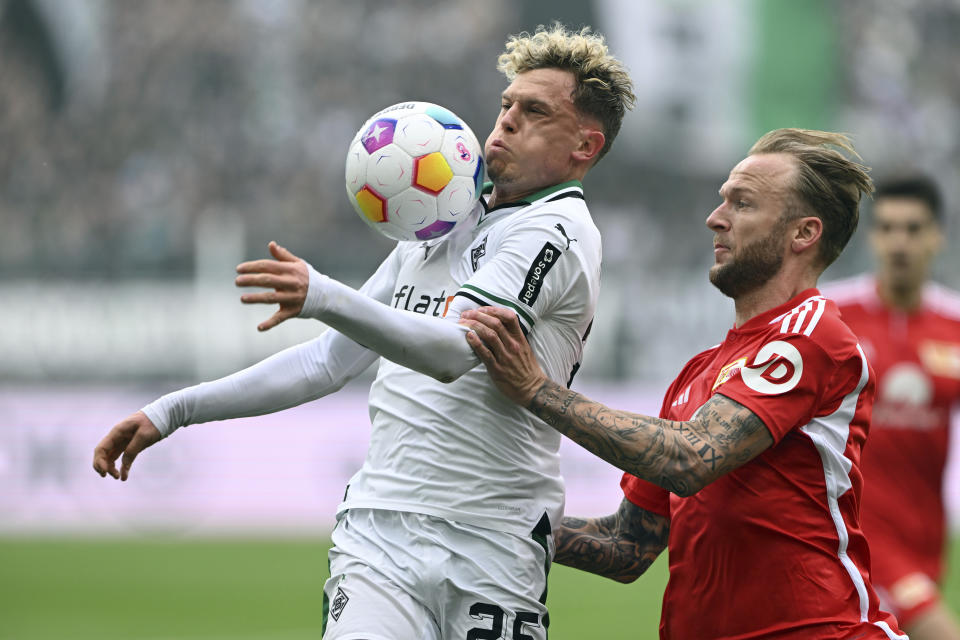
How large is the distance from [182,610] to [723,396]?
759 centimetres

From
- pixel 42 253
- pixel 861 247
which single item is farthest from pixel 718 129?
pixel 42 253

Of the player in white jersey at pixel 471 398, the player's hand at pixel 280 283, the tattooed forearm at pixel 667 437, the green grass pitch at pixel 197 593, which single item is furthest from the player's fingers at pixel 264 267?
the green grass pitch at pixel 197 593

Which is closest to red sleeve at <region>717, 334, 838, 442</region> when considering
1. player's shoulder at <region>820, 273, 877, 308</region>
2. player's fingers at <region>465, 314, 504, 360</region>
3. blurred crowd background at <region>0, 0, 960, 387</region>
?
player's fingers at <region>465, 314, 504, 360</region>

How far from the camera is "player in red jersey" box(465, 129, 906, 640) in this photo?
11.8ft

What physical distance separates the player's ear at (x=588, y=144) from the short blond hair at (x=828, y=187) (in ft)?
1.86

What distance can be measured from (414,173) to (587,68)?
71cm

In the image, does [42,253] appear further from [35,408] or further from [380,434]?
[380,434]

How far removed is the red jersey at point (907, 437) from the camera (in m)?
6.33

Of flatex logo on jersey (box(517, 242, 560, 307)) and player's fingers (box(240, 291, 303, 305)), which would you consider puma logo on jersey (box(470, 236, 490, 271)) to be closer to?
flatex logo on jersey (box(517, 242, 560, 307))

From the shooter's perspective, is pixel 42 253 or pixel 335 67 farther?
pixel 335 67

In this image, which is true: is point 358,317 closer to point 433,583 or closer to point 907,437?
point 433,583

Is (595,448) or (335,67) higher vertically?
(335,67)

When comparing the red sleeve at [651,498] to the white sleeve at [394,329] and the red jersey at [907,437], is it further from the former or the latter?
the red jersey at [907,437]

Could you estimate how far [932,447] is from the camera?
257 inches
